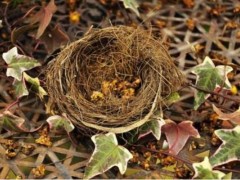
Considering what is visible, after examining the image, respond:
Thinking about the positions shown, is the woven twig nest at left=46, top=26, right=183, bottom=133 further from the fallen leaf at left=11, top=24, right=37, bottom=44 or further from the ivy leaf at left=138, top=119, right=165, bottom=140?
the fallen leaf at left=11, top=24, right=37, bottom=44

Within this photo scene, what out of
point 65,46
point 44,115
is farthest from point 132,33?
point 44,115

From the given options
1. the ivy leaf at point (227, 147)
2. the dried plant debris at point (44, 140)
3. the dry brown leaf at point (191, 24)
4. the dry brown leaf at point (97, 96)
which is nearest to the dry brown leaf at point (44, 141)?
the dried plant debris at point (44, 140)

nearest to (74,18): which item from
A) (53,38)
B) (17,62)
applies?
(53,38)

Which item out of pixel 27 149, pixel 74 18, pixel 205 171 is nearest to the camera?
pixel 205 171

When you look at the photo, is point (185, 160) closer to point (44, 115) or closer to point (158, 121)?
point (158, 121)

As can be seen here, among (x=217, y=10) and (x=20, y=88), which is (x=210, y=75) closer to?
(x=217, y=10)

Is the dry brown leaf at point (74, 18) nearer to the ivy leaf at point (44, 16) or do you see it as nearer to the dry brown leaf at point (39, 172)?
the ivy leaf at point (44, 16)
